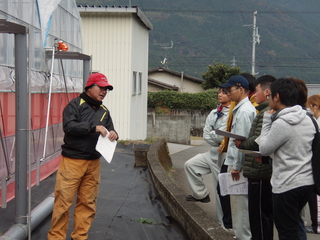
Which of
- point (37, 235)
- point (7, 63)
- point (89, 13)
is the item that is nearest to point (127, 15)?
point (89, 13)

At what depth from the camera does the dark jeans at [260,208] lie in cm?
520

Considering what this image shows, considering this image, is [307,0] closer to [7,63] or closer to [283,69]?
[283,69]

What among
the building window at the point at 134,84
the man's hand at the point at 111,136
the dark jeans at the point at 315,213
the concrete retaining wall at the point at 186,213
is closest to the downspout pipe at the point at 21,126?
the man's hand at the point at 111,136

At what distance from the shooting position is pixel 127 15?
1816 centimetres

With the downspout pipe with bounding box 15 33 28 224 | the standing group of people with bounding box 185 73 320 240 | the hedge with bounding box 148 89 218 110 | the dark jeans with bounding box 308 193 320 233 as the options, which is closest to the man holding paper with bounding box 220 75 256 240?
the standing group of people with bounding box 185 73 320 240

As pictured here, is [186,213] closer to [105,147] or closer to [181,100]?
[105,147]

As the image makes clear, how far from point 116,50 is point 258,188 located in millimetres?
13795

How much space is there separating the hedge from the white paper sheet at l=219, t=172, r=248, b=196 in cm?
2985

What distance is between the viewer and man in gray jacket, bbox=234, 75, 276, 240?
5141 mm

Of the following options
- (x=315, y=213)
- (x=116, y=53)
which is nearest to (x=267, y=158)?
(x=315, y=213)

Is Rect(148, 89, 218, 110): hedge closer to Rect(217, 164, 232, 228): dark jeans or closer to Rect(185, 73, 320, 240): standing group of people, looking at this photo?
Rect(185, 73, 320, 240): standing group of people

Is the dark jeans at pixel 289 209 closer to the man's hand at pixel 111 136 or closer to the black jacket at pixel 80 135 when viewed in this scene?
the man's hand at pixel 111 136

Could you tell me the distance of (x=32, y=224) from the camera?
5898mm

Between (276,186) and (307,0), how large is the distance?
664 feet
